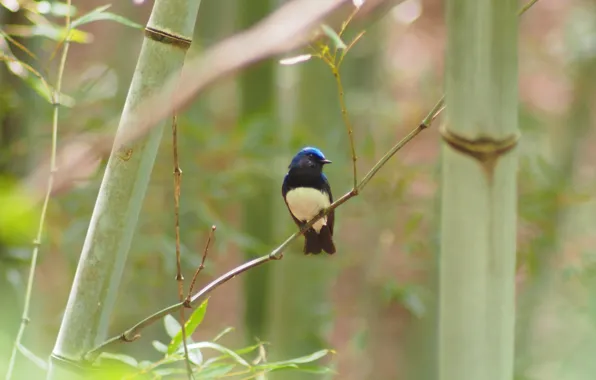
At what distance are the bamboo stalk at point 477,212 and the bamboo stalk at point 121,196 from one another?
247mm

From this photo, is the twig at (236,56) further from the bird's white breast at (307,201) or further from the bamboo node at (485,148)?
the bird's white breast at (307,201)

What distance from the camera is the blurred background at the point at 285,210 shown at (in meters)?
1.74

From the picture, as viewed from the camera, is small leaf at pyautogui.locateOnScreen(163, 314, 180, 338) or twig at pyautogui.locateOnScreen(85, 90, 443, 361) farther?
small leaf at pyautogui.locateOnScreen(163, 314, 180, 338)

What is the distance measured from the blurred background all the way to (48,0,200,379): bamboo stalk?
0.76ft

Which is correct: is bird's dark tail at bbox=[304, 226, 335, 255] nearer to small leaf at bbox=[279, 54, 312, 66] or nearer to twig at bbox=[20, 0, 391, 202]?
small leaf at bbox=[279, 54, 312, 66]

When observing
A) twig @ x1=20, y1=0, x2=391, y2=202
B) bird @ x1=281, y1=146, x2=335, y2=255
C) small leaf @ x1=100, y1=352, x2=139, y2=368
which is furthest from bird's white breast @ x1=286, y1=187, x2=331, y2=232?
twig @ x1=20, y1=0, x2=391, y2=202

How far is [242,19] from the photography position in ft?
6.89

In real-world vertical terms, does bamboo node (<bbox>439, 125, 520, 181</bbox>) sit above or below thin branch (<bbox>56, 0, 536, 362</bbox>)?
above

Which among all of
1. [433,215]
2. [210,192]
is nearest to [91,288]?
[210,192]

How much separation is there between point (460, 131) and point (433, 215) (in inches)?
58.9

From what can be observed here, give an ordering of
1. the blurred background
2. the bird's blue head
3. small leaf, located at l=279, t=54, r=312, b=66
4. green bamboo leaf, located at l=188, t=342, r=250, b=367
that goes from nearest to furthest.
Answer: small leaf, located at l=279, t=54, r=312, b=66
green bamboo leaf, located at l=188, t=342, r=250, b=367
the bird's blue head
the blurred background

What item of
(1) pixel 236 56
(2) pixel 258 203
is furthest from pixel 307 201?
(2) pixel 258 203

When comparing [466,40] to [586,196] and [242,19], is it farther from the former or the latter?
[242,19]

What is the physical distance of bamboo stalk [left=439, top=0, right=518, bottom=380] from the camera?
0.62 meters
